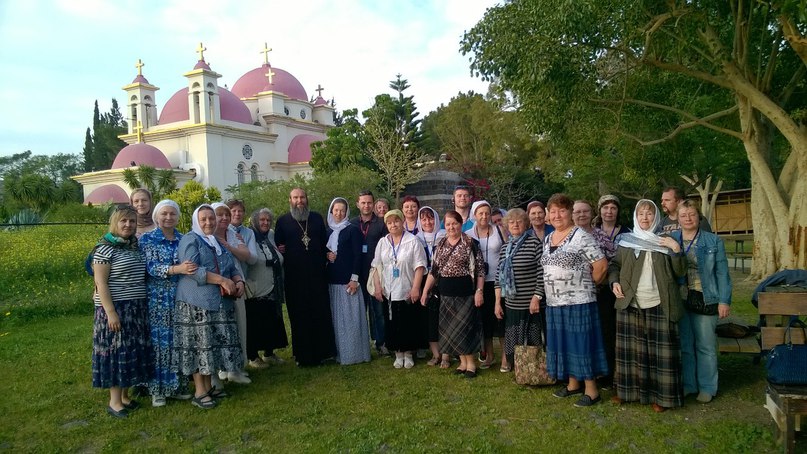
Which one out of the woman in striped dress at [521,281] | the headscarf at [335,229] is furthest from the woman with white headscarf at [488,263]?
the headscarf at [335,229]

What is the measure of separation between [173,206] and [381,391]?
2431mm

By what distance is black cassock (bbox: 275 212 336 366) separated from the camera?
5.85 meters

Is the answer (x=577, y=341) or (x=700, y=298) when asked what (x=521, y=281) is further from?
(x=700, y=298)

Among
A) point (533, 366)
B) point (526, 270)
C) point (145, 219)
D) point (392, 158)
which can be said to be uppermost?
point (392, 158)

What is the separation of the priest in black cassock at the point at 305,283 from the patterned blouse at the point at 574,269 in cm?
252

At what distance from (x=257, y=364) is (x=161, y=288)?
1743mm

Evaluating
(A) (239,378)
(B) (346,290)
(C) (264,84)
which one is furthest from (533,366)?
(C) (264,84)

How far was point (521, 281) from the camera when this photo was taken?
4.88 metres

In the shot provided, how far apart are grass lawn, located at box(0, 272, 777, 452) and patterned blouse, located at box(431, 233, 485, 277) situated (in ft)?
3.30

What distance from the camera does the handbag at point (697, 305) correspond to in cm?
432

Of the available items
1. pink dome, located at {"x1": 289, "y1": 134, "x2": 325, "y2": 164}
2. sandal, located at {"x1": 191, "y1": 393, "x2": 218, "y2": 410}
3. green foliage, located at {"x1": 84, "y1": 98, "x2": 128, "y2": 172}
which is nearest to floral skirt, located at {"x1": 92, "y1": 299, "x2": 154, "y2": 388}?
sandal, located at {"x1": 191, "y1": 393, "x2": 218, "y2": 410}

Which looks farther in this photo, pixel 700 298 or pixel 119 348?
pixel 119 348

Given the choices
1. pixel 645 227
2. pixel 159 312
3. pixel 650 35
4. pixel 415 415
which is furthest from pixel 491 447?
pixel 650 35

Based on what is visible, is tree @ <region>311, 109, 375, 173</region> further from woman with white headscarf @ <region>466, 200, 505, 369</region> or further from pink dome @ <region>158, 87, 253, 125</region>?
woman with white headscarf @ <region>466, 200, 505, 369</region>
